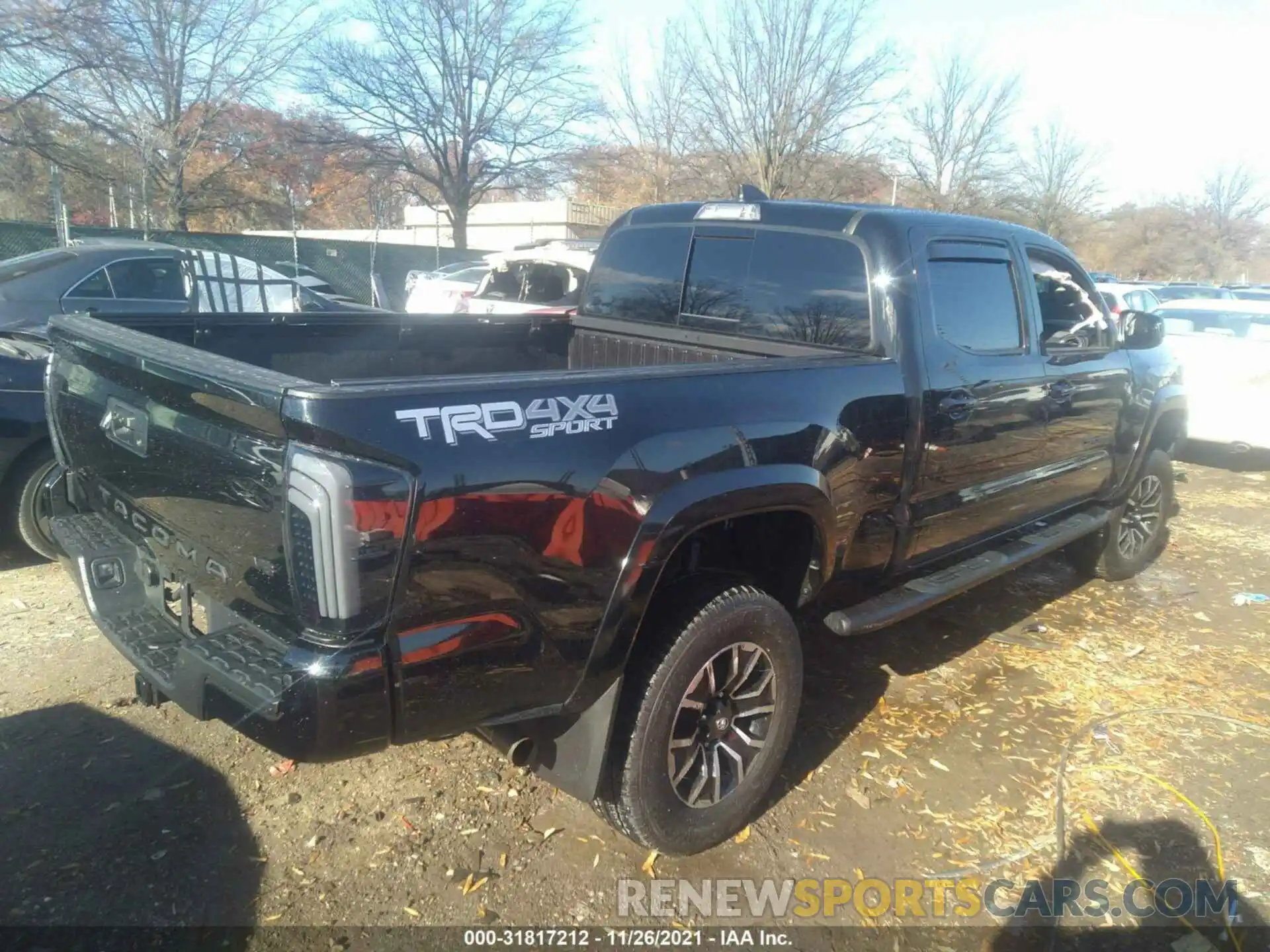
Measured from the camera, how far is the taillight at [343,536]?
1.85 m

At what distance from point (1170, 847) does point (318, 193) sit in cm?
3546

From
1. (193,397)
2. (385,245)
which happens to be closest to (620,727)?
(193,397)

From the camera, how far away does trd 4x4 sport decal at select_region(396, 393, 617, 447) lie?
1.97 m

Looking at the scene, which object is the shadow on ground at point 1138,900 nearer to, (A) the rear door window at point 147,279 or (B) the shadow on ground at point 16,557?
(B) the shadow on ground at point 16,557

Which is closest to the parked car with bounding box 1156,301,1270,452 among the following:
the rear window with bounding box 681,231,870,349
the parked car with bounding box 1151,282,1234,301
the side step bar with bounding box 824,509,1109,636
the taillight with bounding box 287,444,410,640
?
the side step bar with bounding box 824,509,1109,636

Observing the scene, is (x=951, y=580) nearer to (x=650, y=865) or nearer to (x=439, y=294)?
(x=650, y=865)

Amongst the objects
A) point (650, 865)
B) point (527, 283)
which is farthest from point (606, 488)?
point (527, 283)

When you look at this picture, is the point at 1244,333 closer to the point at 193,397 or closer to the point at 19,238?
the point at 193,397

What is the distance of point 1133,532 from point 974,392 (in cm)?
288

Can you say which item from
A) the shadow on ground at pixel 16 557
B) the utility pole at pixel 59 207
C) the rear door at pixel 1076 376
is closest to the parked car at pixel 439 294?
the utility pole at pixel 59 207

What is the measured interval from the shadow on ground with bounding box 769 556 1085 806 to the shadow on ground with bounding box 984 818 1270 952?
2.99ft

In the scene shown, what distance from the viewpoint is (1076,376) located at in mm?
4246

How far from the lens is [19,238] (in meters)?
14.0

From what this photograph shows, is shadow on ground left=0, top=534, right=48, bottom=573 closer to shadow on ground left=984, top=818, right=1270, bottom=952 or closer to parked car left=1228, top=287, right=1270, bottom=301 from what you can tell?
shadow on ground left=984, top=818, right=1270, bottom=952
